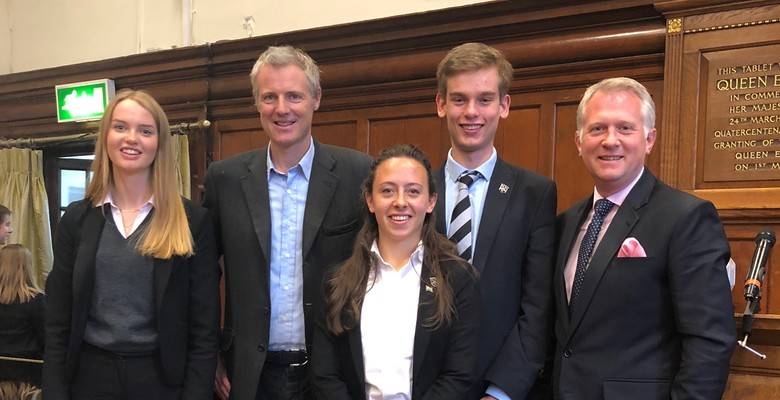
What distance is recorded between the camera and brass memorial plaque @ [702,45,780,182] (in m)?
2.97

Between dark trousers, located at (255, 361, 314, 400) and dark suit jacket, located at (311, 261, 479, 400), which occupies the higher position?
dark suit jacket, located at (311, 261, 479, 400)

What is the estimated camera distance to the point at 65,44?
5.50 metres

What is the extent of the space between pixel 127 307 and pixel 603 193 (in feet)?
4.71

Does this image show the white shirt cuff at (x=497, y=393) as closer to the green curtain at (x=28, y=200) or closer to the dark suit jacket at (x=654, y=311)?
the dark suit jacket at (x=654, y=311)

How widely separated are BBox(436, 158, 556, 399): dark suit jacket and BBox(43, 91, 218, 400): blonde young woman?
854 millimetres

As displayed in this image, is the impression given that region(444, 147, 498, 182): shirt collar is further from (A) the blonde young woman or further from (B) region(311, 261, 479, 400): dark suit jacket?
(A) the blonde young woman

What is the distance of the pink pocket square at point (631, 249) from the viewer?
5.43 feet

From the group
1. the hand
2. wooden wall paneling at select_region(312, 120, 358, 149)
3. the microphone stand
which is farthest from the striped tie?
wooden wall paneling at select_region(312, 120, 358, 149)

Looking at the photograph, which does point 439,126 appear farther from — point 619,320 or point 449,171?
point 619,320

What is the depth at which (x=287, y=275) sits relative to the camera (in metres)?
2.00

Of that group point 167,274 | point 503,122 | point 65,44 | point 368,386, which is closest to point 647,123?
point 368,386

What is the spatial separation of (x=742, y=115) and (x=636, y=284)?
1.84m

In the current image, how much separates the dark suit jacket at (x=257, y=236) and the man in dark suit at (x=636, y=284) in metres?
0.72

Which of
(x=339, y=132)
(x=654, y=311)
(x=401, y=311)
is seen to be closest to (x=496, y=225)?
(x=401, y=311)
